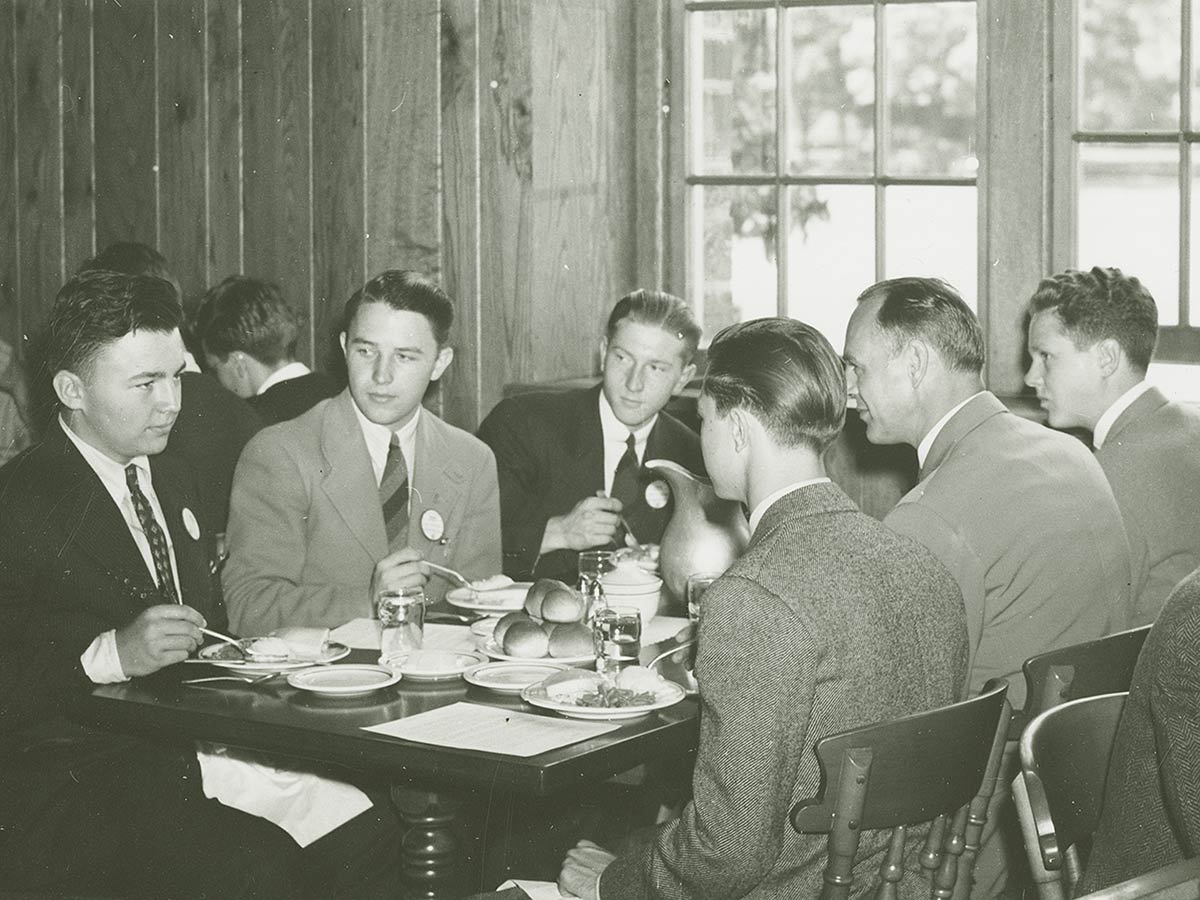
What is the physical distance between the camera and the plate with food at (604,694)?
2.44m

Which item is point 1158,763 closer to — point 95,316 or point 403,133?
point 95,316

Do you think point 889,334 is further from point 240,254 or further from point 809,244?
point 240,254

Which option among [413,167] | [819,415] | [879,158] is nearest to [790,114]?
[879,158]

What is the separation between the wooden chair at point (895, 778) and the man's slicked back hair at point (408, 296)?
177 cm

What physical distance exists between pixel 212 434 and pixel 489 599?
985 millimetres

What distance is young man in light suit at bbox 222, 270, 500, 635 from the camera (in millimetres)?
3213

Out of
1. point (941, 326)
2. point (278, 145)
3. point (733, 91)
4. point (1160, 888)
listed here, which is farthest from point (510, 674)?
point (278, 145)

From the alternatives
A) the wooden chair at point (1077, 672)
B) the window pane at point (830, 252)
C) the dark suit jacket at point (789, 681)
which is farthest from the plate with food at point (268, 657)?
the window pane at point (830, 252)

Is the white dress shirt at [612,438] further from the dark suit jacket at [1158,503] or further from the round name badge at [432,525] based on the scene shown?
the dark suit jacket at [1158,503]

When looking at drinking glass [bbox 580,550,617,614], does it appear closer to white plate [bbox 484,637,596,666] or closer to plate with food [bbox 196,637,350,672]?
white plate [bbox 484,637,596,666]

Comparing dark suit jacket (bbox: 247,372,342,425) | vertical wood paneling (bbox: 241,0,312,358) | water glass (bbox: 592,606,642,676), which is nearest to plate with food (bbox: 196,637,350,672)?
water glass (bbox: 592,606,642,676)

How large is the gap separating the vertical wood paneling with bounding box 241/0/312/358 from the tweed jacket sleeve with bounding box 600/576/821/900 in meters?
3.45

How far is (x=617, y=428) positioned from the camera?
4.17 meters

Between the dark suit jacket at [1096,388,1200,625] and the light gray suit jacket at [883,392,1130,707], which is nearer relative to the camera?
the light gray suit jacket at [883,392,1130,707]
